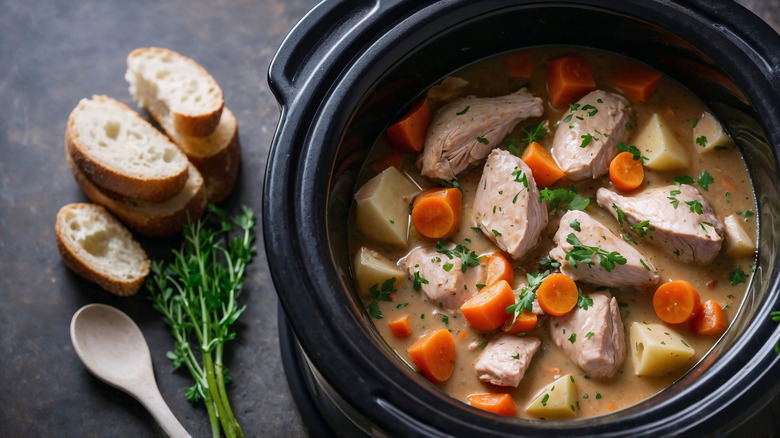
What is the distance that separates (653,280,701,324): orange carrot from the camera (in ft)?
7.66

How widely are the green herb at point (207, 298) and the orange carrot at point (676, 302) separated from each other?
1499 mm

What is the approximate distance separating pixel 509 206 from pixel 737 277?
30.7 inches

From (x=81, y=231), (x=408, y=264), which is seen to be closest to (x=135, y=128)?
(x=81, y=231)

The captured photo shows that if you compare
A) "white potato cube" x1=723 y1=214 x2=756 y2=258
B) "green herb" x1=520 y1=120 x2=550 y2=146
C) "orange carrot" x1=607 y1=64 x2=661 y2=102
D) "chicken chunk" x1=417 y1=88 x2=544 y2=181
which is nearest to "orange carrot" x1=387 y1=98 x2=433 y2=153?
"chicken chunk" x1=417 y1=88 x2=544 y2=181

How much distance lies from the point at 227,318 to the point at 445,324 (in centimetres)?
90

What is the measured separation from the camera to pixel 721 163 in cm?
256

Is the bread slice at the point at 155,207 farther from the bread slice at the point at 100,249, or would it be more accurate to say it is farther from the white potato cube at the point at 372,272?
the white potato cube at the point at 372,272

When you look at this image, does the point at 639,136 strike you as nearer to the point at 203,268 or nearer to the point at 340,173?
the point at 340,173

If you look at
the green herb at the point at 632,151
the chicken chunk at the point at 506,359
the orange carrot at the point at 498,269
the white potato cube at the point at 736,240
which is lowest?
the chicken chunk at the point at 506,359

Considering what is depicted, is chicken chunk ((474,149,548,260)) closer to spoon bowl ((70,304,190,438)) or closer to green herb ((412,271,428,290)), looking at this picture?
green herb ((412,271,428,290))

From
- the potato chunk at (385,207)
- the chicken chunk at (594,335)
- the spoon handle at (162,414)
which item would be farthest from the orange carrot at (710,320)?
the spoon handle at (162,414)

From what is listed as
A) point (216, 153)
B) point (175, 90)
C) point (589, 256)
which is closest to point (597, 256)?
point (589, 256)

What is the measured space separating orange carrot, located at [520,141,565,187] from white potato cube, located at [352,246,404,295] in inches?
22.4

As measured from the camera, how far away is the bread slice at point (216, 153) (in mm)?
3055
